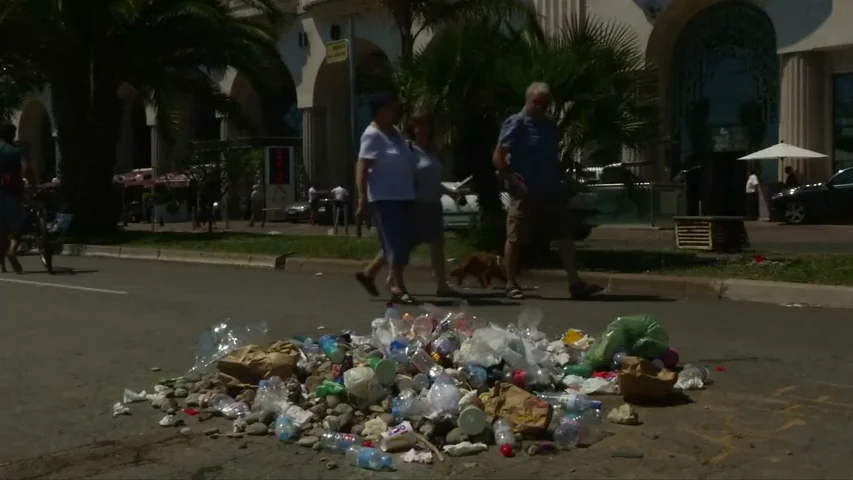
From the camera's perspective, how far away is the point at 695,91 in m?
31.2

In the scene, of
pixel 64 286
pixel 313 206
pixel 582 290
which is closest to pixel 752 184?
pixel 313 206

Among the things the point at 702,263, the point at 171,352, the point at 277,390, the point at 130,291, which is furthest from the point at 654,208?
the point at 277,390

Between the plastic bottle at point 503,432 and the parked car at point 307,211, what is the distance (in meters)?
29.5

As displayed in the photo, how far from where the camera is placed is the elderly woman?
9867mm

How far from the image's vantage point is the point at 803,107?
28.6m

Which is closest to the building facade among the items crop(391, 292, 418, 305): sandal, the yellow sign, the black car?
the black car

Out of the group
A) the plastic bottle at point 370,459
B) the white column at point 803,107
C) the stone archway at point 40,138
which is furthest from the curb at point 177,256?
the stone archway at point 40,138

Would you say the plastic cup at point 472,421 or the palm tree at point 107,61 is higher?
the palm tree at point 107,61

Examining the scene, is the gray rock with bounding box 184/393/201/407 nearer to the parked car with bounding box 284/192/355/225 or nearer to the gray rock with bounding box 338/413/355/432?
the gray rock with bounding box 338/413/355/432

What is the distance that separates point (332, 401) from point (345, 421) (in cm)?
28

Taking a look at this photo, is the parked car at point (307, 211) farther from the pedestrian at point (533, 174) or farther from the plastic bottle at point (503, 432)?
the plastic bottle at point (503, 432)

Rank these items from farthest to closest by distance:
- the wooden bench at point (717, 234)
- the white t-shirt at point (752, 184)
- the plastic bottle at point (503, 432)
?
the white t-shirt at point (752, 184), the wooden bench at point (717, 234), the plastic bottle at point (503, 432)

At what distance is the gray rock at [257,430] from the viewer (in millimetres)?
5207

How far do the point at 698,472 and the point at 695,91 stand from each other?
27879mm
